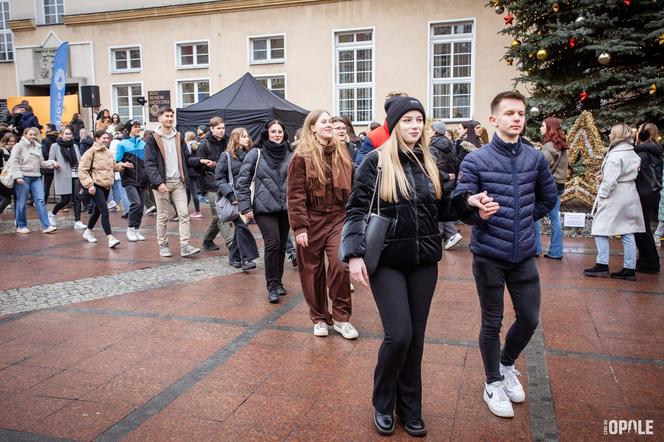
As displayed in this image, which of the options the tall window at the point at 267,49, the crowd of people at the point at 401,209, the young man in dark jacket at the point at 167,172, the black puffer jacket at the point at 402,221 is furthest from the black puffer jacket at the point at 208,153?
the tall window at the point at 267,49

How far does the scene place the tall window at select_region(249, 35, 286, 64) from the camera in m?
21.2

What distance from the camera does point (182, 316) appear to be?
5.59m

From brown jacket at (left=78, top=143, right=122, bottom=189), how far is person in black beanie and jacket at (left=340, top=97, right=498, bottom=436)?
7.31m

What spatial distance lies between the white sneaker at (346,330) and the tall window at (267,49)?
17438 mm

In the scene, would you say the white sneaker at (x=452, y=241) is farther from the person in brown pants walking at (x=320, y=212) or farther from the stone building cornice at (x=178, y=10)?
the stone building cornice at (x=178, y=10)

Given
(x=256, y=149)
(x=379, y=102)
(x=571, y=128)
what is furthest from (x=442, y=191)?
(x=379, y=102)

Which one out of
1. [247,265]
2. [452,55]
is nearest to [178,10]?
[452,55]

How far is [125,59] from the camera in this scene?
23.1 m

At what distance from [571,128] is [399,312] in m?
8.43

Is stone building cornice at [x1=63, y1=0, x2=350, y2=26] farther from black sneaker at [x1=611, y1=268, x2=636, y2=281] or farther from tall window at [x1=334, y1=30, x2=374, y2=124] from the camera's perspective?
black sneaker at [x1=611, y1=268, x2=636, y2=281]

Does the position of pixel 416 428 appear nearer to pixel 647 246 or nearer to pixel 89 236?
pixel 647 246

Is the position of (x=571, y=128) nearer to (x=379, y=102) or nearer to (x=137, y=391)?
(x=137, y=391)

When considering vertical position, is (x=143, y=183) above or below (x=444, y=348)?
above

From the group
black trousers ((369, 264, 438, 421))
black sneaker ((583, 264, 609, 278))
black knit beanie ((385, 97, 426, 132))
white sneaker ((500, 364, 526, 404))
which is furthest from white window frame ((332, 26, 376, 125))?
black trousers ((369, 264, 438, 421))
